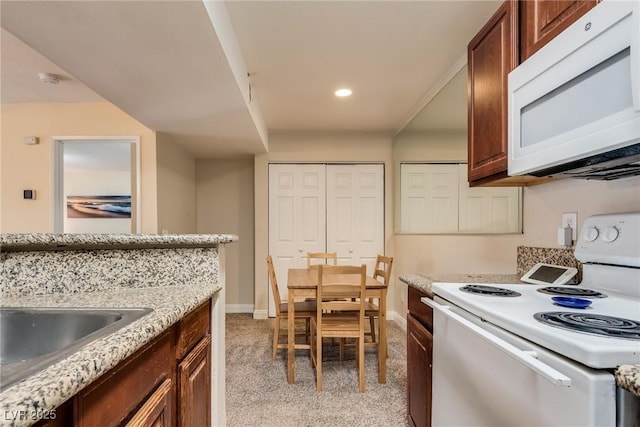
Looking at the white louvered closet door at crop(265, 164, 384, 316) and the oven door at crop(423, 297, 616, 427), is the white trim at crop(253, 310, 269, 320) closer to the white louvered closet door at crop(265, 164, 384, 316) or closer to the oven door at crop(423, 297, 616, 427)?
the white louvered closet door at crop(265, 164, 384, 316)

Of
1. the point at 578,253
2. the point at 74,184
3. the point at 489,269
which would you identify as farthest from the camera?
the point at 74,184

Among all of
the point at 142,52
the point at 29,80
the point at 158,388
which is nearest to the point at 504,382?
the point at 158,388

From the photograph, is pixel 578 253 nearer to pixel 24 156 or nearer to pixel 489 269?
pixel 489 269

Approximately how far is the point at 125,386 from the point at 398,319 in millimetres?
3554

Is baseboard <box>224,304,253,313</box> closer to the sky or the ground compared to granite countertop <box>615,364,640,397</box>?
closer to the ground

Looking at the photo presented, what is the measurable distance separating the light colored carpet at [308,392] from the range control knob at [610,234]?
150 cm

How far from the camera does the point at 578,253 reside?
133 cm

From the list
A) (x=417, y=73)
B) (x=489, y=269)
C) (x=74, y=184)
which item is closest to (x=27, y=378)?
(x=489, y=269)

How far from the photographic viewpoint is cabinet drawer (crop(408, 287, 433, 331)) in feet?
4.93

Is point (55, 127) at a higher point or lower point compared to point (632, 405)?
higher

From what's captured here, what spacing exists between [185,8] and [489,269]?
2.40 m

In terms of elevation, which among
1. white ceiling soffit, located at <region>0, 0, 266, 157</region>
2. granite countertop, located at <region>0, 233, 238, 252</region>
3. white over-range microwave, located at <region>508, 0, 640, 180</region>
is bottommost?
granite countertop, located at <region>0, 233, 238, 252</region>

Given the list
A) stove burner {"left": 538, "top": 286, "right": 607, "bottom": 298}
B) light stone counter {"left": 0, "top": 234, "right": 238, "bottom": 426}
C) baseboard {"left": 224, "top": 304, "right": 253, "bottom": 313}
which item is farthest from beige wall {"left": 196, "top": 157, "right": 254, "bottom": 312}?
stove burner {"left": 538, "top": 286, "right": 607, "bottom": 298}

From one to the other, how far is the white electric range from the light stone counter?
3.04 ft
